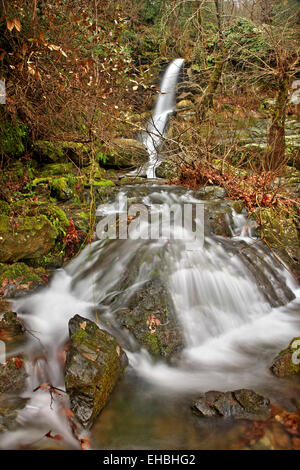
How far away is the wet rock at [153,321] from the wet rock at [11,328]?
1159 mm

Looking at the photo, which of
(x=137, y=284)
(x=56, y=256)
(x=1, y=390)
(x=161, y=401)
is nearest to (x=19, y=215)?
(x=56, y=256)

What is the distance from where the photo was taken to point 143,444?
8.09 feet

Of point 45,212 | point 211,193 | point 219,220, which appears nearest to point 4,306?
point 45,212

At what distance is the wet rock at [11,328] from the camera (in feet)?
11.1

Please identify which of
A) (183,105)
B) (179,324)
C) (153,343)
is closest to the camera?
(153,343)

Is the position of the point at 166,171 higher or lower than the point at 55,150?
lower

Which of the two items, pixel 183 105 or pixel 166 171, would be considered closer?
pixel 166 171

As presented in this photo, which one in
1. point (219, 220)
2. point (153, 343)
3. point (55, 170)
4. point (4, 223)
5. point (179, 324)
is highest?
point (55, 170)

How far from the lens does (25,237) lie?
14.6 feet

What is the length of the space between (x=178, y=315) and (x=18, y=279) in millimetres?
2370

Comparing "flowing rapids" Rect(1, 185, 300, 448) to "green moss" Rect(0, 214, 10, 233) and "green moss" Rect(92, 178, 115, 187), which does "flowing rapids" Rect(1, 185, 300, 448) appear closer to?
"green moss" Rect(0, 214, 10, 233)

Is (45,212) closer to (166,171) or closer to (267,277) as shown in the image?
(267,277)

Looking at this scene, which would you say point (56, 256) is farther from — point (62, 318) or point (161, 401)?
point (161, 401)
